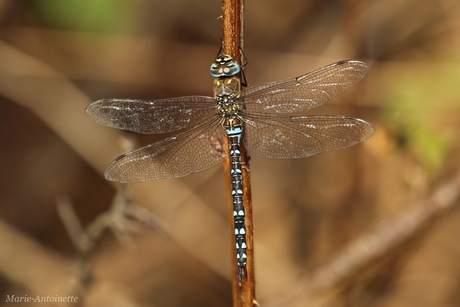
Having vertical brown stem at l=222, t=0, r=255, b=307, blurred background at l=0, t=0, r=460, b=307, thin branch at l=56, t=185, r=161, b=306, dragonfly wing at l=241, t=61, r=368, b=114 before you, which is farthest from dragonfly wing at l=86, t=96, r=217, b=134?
blurred background at l=0, t=0, r=460, b=307

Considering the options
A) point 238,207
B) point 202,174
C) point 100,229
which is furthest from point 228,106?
point 202,174

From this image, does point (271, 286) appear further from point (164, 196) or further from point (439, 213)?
point (439, 213)

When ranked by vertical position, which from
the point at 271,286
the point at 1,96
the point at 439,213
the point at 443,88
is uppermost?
the point at 1,96

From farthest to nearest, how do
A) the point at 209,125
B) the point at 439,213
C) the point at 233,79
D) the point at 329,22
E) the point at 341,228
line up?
the point at 329,22, the point at 341,228, the point at 439,213, the point at 209,125, the point at 233,79

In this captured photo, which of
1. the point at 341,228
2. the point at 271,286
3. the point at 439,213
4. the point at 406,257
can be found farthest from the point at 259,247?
the point at 439,213

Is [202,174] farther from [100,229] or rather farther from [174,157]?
[174,157]

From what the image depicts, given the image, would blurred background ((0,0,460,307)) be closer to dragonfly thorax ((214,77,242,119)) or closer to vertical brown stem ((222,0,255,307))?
dragonfly thorax ((214,77,242,119))

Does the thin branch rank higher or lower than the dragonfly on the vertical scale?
lower

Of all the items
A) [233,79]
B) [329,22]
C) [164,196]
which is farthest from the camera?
[329,22]
